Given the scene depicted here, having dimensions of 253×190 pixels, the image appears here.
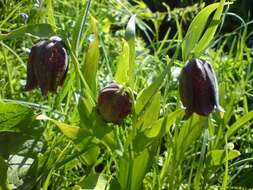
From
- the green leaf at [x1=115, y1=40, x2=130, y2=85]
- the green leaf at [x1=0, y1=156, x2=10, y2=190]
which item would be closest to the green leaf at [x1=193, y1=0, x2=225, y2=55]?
the green leaf at [x1=115, y1=40, x2=130, y2=85]

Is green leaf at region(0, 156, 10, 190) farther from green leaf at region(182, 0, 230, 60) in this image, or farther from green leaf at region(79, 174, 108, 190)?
Answer: green leaf at region(182, 0, 230, 60)

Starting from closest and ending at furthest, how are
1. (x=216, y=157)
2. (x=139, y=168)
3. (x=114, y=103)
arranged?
(x=114, y=103) → (x=139, y=168) → (x=216, y=157)

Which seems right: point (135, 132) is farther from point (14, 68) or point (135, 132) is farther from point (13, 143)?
point (14, 68)

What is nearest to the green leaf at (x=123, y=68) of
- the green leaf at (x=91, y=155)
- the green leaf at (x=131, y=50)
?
the green leaf at (x=131, y=50)

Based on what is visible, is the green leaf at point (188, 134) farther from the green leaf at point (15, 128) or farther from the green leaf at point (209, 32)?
the green leaf at point (15, 128)

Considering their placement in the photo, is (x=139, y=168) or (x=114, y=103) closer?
(x=114, y=103)

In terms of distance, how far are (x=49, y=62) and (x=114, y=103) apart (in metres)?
0.12

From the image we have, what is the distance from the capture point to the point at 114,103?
0.88m

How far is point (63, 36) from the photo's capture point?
93cm

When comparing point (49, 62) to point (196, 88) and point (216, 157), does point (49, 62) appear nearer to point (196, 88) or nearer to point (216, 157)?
point (196, 88)

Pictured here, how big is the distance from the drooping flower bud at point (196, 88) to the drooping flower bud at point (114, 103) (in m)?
0.08

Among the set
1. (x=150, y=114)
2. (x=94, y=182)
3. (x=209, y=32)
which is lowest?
(x=94, y=182)

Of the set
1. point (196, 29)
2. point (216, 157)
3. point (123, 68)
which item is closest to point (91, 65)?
point (123, 68)

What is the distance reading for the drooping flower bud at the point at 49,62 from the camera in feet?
3.00
